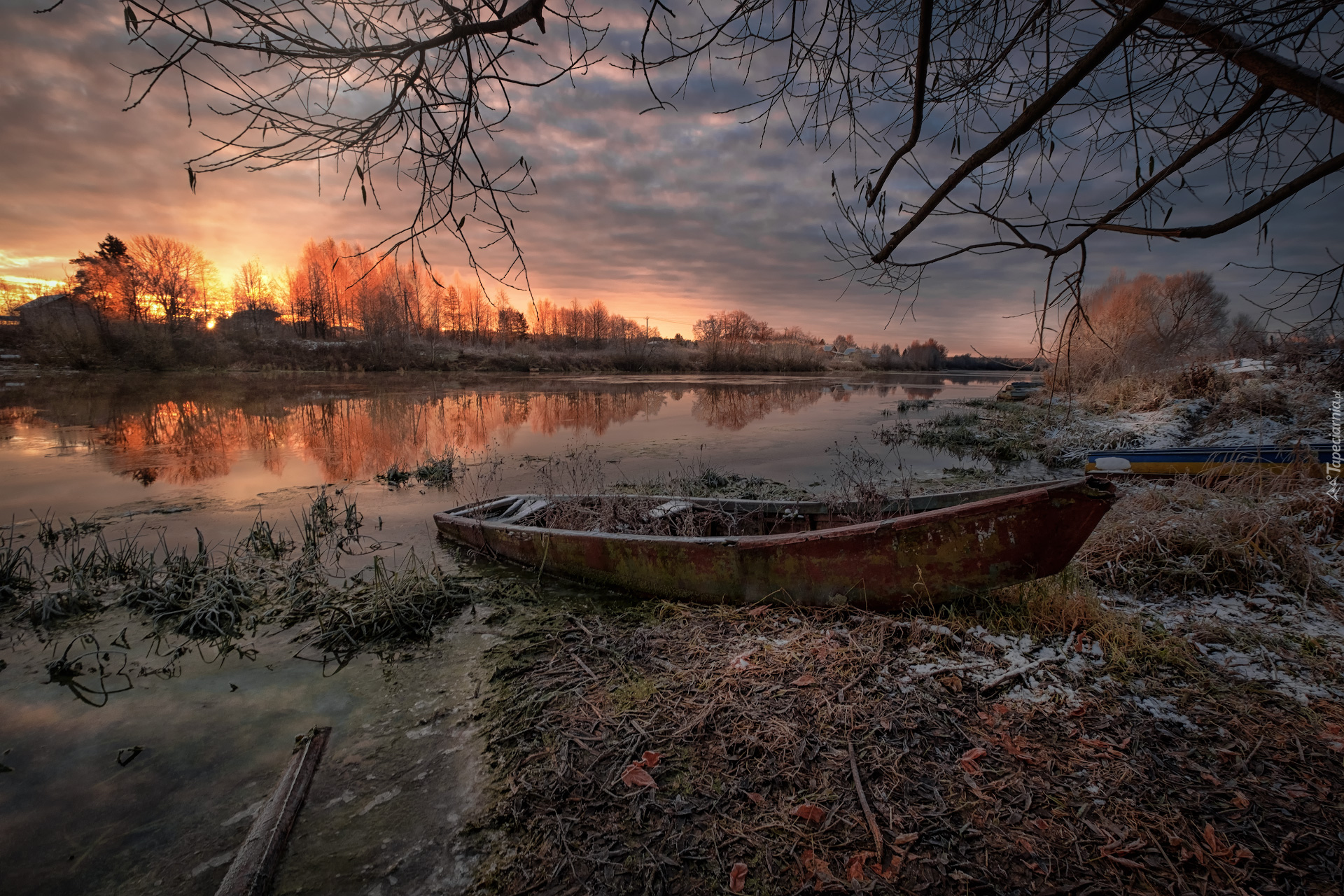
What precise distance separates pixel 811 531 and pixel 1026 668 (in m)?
1.92

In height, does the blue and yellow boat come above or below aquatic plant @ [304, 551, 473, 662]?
above

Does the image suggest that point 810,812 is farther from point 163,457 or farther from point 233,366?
point 233,366

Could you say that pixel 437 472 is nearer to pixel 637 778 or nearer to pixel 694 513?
pixel 694 513

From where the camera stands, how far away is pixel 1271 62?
6.57 feet

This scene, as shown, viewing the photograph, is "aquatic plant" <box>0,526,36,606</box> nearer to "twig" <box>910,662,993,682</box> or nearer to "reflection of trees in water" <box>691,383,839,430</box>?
"twig" <box>910,662,993,682</box>

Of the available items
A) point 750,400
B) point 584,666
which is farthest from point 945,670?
point 750,400

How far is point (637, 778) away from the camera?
2.66 meters

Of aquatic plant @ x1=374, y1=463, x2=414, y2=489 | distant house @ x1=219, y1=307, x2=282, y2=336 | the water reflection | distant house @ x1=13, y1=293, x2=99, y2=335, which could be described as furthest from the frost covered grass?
distant house @ x1=219, y1=307, x2=282, y2=336

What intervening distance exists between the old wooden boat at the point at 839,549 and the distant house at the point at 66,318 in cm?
4306

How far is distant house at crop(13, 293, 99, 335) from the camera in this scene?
31438 millimetres

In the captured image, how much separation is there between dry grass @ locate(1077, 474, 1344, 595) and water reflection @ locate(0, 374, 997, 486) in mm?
11243

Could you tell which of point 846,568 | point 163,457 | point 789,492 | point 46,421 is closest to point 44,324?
point 46,421

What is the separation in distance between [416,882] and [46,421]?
67.8 feet

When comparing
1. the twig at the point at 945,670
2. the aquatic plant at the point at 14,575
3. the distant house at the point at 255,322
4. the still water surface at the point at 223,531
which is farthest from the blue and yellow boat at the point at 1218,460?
the distant house at the point at 255,322
